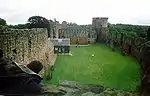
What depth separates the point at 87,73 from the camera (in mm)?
16984

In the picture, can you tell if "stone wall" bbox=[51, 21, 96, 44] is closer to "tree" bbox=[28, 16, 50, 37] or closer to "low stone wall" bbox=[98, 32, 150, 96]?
Result: "low stone wall" bbox=[98, 32, 150, 96]

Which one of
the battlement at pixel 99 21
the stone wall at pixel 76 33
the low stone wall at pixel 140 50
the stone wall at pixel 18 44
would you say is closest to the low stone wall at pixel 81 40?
the stone wall at pixel 76 33

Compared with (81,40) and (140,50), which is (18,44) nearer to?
(140,50)

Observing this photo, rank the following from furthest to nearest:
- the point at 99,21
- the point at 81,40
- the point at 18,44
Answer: the point at 99,21
the point at 81,40
the point at 18,44

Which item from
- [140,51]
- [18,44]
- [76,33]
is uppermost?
[18,44]

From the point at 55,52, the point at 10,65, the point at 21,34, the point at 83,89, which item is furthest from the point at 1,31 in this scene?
the point at 55,52

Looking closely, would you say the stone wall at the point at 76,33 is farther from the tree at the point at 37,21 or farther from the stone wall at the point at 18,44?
the stone wall at the point at 18,44

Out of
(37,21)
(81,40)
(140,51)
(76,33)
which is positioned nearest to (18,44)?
(140,51)

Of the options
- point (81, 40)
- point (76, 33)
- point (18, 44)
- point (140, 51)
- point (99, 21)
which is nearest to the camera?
point (18, 44)

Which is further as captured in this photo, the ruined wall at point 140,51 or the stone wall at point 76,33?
the stone wall at point 76,33

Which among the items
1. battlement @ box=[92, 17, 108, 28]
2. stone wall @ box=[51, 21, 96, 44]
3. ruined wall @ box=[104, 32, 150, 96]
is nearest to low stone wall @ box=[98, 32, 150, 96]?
ruined wall @ box=[104, 32, 150, 96]

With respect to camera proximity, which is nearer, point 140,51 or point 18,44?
point 18,44

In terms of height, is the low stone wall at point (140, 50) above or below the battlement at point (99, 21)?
below

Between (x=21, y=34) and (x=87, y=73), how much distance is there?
626 centimetres
